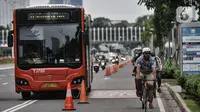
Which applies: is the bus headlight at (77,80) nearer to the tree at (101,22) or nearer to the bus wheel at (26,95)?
the bus wheel at (26,95)

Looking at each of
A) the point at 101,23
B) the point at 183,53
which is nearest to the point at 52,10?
the point at 183,53

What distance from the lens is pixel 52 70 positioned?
65.9 feet

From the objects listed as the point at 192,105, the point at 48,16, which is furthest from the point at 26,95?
the point at 192,105

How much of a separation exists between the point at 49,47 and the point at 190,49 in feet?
17.0

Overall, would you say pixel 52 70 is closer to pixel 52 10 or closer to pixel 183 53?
pixel 52 10

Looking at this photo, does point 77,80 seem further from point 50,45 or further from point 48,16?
point 48,16

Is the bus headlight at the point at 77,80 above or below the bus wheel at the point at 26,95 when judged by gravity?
above

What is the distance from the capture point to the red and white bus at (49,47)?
20.1 metres

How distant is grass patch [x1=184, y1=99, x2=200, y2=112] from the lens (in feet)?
48.0

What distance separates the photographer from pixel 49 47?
20.3 metres

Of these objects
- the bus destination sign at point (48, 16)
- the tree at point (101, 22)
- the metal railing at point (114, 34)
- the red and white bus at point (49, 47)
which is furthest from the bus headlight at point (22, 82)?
the tree at point (101, 22)

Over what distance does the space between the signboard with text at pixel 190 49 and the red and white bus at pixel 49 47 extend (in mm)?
3578

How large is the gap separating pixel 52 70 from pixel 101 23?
170551 mm

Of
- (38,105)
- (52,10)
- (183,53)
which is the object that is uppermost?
(52,10)
